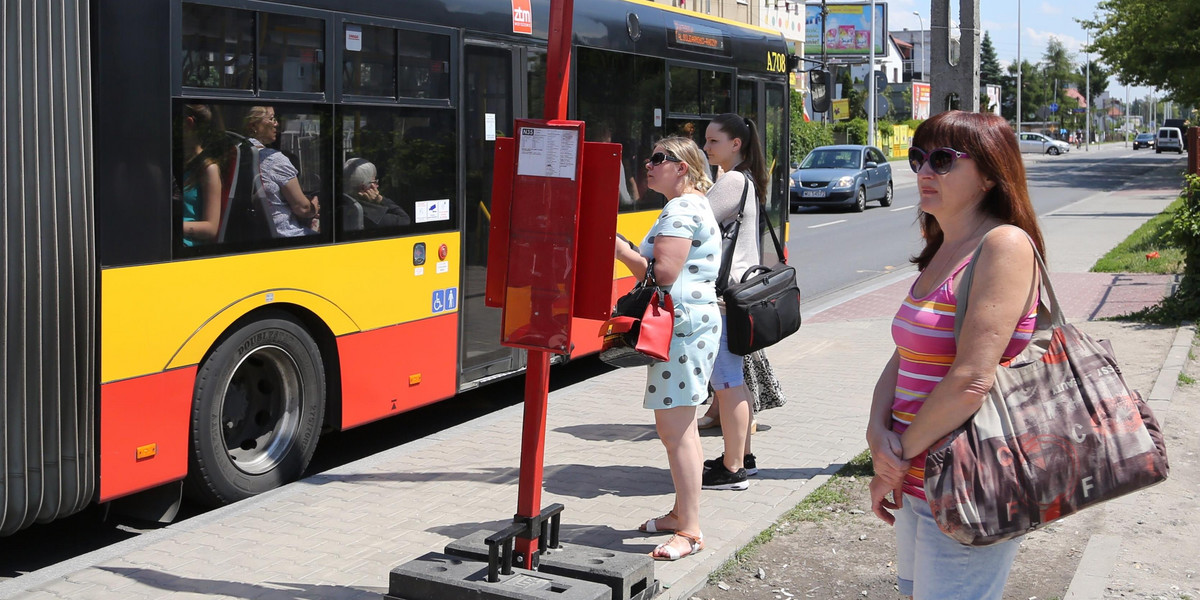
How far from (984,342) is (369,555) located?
3244 millimetres

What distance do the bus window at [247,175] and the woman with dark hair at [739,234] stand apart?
2.11 metres

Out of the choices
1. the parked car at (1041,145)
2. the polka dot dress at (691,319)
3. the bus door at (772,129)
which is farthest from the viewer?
the parked car at (1041,145)

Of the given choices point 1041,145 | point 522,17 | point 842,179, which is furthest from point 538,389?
point 1041,145

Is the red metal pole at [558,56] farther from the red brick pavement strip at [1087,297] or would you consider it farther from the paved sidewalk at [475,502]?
the red brick pavement strip at [1087,297]

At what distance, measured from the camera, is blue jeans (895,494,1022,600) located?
287 cm

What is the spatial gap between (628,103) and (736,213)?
369 centimetres

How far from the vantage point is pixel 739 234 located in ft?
20.1

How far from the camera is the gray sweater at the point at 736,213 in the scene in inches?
233

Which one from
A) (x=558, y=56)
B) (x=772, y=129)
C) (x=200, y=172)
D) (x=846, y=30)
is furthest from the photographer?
(x=846, y=30)

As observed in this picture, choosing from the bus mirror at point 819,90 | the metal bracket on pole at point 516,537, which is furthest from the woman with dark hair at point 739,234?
the bus mirror at point 819,90

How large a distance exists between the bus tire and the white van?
8727cm

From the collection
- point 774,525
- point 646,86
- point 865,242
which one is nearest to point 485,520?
point 774,525

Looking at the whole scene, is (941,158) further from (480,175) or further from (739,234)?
(480,175)

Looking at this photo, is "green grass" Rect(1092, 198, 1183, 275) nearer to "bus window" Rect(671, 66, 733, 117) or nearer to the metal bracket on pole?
"bus window" Rect(671, 66, 733, 117)
